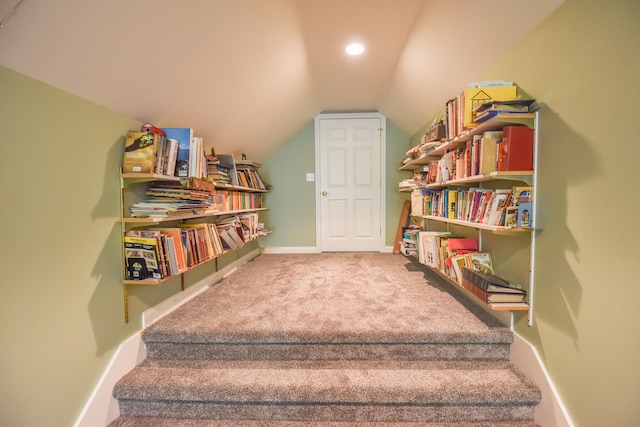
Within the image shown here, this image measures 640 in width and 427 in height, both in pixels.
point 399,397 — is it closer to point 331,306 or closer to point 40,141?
point 331,306

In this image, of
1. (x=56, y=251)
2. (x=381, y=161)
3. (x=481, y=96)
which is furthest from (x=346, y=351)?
(x=381, y=161)

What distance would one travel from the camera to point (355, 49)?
2301 mm

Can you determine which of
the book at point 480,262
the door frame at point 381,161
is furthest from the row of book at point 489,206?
the door frame at point 381,161

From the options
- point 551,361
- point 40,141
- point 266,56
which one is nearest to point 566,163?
point 551,361

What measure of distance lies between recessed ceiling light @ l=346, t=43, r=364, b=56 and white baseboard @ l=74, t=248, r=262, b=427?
8.21 ft

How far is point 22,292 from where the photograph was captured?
1.00 metres

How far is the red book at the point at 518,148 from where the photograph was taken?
1.33 m

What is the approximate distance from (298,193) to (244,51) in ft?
7.80

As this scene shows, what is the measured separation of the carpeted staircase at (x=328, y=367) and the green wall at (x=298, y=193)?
6.33ft

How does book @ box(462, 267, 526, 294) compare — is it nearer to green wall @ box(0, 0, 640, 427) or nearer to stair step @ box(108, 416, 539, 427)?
green wall @ box(0, 0, 640, 427)

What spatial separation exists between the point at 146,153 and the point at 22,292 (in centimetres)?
82

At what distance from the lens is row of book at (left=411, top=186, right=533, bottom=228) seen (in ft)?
4.38

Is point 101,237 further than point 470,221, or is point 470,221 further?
point 470,221

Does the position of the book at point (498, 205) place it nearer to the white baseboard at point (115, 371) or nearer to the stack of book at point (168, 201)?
the stack of book at point (168, 201)
